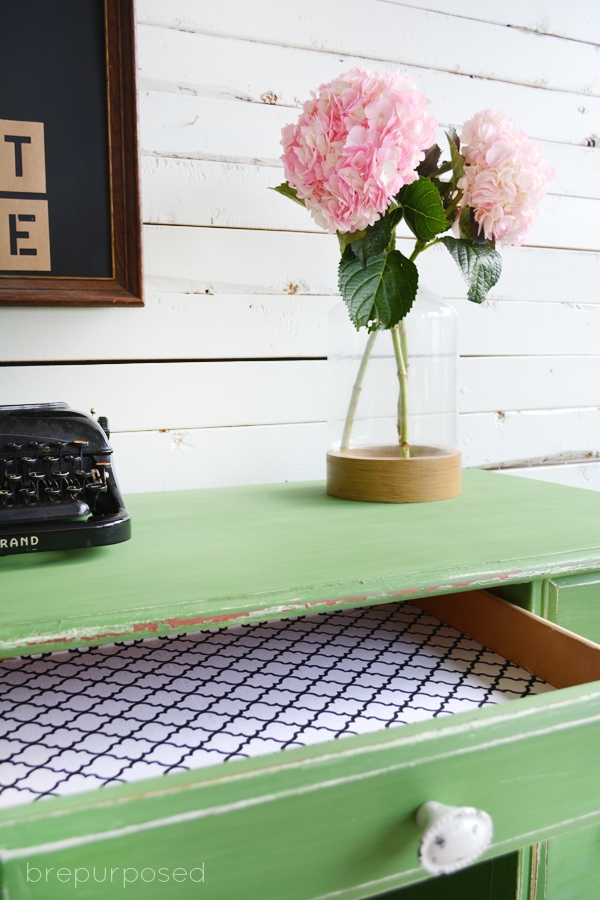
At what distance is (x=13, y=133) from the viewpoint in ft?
3.37

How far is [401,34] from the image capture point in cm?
131

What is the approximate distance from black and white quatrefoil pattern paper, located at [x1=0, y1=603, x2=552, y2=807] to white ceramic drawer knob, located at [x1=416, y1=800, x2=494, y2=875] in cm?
18

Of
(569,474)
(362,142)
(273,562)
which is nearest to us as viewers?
(273,562)

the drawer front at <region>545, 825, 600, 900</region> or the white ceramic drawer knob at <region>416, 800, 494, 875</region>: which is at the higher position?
the white ceramic drawer knob at <region>416, 800, 494, 875</region>

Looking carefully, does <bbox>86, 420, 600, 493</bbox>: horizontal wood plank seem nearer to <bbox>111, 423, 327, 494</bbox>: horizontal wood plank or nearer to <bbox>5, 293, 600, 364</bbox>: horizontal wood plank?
<bbox>111, 423, 327, 494</bbox>: horizontal wood plank

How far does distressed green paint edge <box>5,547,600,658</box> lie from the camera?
575 mm

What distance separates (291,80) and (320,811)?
117 cm

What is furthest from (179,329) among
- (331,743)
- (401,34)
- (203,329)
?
(331,743)

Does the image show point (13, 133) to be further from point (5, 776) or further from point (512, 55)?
point (512, 55)

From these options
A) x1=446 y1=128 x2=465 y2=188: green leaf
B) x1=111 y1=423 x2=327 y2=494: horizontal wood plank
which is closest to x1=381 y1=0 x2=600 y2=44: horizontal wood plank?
x1=446 y1=128 x2=465 y2=188: green leaf

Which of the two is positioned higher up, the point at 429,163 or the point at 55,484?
the point at 429,163

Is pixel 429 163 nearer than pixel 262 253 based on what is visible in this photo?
Yes

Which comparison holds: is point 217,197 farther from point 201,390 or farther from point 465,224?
point 465,224

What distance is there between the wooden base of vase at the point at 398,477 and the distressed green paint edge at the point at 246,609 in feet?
0.90
